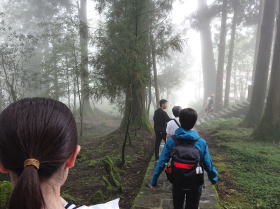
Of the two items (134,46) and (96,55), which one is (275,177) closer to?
(134,46)

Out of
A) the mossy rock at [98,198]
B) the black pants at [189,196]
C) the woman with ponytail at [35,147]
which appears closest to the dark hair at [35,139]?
the woman with ponytail at [35,147]

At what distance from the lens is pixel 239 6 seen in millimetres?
20797

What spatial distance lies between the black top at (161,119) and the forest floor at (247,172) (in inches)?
69.1

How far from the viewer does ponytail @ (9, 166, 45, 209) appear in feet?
3.30

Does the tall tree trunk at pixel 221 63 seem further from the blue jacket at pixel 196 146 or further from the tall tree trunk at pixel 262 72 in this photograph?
the blue jacket at pixel 196 146

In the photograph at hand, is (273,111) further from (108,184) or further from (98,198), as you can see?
(98,198)

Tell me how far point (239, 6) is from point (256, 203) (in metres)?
19.4

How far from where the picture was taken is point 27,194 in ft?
3.32

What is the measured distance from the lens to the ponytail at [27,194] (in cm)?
100

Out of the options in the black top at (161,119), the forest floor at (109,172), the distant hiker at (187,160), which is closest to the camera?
the distant hiker at (187,160)

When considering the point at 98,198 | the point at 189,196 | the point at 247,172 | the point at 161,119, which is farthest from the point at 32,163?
the point at 247,172

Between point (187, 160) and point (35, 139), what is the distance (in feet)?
7.12

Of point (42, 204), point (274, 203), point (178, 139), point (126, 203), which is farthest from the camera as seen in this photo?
point (126, 203)

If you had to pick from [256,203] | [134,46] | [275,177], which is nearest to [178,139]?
[256,203]
